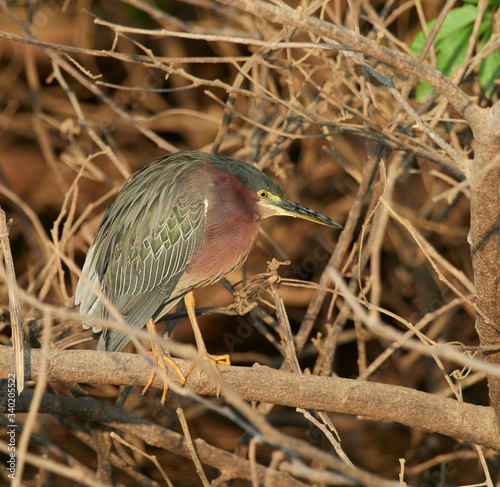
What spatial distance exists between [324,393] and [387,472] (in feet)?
8.15

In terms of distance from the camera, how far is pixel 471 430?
242 centimetres

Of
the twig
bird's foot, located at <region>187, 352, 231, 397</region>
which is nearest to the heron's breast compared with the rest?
bird's foot, located at <region>187, 352, 231, 397</region>

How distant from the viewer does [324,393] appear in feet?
7.75

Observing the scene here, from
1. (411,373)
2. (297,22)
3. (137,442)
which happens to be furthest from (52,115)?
(297,22)

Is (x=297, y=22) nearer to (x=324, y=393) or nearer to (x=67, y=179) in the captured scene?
(x=324, y=393)

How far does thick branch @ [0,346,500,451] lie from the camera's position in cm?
233

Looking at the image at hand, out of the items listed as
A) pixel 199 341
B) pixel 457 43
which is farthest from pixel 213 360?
pixel 457 43

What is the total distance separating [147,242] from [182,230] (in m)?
0.21

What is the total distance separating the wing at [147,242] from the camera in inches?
117

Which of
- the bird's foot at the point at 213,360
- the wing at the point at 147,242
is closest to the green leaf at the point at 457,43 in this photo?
the wing at the point at 147,242

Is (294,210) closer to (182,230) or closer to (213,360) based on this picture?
(182,230)

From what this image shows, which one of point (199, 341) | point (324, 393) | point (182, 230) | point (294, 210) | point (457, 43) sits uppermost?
point (457, 43)

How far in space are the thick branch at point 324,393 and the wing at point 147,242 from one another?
0.49 metres

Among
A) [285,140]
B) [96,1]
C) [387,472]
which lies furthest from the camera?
[96,1]
